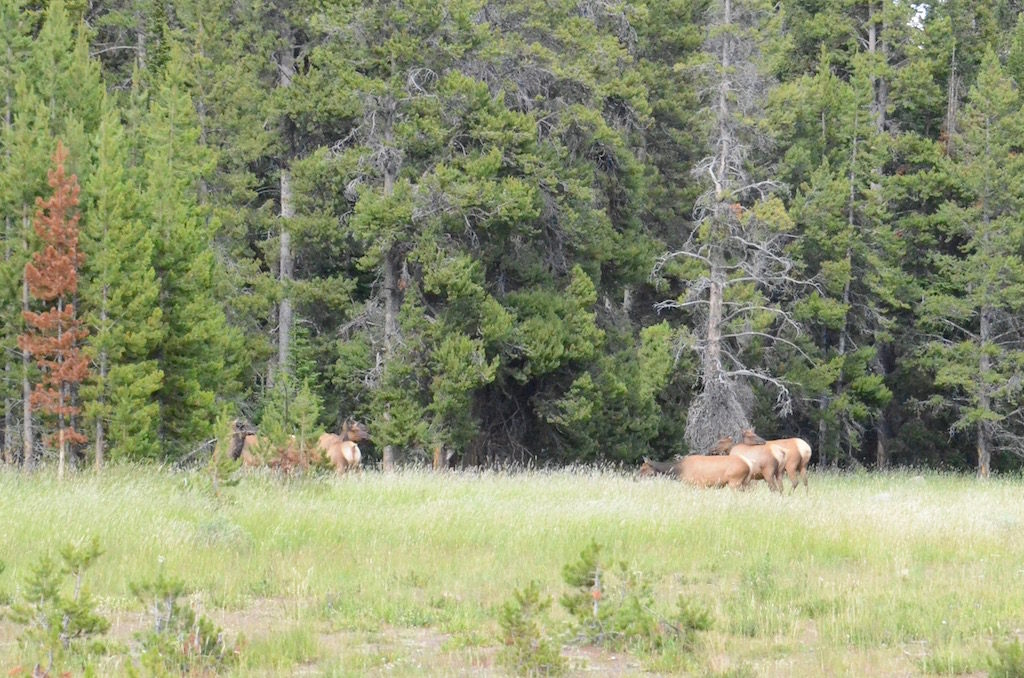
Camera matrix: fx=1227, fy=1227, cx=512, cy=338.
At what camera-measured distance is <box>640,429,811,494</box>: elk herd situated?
20.6 metres

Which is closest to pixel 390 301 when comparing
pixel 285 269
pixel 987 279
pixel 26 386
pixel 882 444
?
pixel 285 269

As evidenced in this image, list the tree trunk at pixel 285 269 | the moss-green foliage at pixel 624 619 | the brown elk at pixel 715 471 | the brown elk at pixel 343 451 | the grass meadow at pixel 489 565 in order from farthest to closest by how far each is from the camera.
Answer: the tree trunk at pixel 285 269, the brown elk at pixel 343 451, the brown elk at pixel 715 471, the moss-green foliage at pixel 624 619, the grass meadow at pixel 489 565

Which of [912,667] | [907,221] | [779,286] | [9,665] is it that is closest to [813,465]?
[779,286]

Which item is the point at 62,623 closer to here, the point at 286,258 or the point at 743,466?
the point at 743,466

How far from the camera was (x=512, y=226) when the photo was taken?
91.2ft

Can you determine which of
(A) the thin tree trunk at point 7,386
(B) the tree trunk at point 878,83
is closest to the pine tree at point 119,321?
(A) the thin tree trunk at point 7,386

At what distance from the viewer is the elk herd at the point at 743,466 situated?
67.7 ft

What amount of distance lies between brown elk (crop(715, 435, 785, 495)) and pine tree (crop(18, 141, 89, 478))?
12.0 metres

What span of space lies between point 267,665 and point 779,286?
2931 centimetres

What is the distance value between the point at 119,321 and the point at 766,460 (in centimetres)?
1213

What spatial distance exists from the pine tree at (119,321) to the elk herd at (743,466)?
9.37 meters

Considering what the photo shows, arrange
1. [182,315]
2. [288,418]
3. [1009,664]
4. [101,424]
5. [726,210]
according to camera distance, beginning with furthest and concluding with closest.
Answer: [726,210], [182,315], [101,424], [288,418], [1009,664]

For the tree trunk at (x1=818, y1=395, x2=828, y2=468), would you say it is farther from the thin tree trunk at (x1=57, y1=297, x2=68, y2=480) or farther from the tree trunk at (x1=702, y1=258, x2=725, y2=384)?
the thin tree trunk at (x1=57, y1=297, x2=68, y2=480)

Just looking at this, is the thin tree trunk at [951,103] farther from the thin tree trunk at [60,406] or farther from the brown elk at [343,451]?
the thin tree trunk at [60,406]
